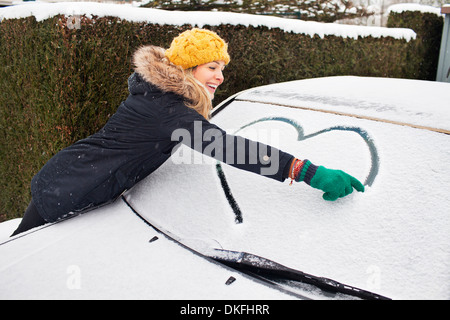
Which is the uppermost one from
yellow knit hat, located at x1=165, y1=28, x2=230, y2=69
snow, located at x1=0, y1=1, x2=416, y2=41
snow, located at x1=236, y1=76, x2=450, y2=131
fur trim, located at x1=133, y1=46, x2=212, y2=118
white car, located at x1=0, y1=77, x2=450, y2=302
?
snow, located at x1=0, y1=1, x2=416, y2=41

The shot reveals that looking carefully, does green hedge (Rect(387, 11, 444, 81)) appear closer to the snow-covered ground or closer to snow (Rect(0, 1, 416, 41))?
snow (Rect(0, 1, 416, 41))

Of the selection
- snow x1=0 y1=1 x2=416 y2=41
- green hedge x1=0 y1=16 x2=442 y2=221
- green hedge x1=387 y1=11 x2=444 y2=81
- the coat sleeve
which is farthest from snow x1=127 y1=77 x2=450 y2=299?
green hedge x1=387 y1=11 x2=444 y2=81

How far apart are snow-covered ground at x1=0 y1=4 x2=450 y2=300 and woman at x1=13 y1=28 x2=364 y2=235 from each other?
0.13 m

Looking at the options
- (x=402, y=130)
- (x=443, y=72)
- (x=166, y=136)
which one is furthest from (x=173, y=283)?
(x=443, y=72)

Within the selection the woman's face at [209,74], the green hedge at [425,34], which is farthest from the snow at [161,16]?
the green hedge at [425,34]

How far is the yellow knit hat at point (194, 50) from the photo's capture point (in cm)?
184

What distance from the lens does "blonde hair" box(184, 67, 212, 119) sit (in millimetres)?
1795

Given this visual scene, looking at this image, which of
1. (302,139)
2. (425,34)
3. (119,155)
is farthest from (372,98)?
(425,34)

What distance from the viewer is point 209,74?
1.94 metres

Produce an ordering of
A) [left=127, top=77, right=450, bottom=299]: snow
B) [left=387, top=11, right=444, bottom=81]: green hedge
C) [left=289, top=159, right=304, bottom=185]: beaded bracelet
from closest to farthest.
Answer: [left=127, top=77, right=450, bottom=299]: snow
[left=289, top=159, right=304, bottom=185]: beaded bracelet
[left=387, top=11, right=444, bottom=81]: green hedge

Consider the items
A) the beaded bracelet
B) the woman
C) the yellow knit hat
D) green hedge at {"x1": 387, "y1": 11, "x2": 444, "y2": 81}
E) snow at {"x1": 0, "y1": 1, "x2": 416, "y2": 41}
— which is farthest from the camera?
green hedge at {"x1": 387, "y1": 11, "x2": 444, "y2": 81}

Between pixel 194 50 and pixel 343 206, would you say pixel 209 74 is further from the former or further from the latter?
pixel 343 206

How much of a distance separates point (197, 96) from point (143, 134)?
32cm

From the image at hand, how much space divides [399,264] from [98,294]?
911 mm
